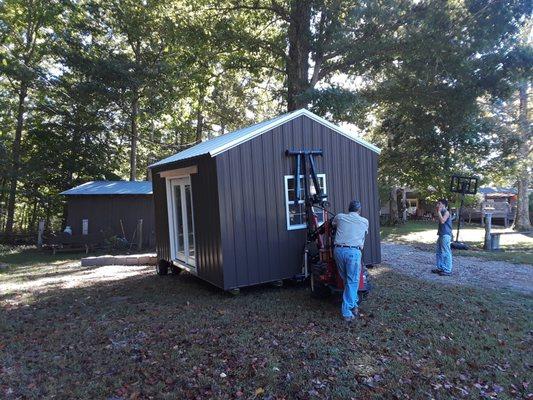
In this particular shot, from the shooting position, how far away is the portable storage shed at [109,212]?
18.0 meters

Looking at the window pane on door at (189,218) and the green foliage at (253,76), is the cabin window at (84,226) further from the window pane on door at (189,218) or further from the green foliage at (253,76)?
the window pane on door at (189,218)

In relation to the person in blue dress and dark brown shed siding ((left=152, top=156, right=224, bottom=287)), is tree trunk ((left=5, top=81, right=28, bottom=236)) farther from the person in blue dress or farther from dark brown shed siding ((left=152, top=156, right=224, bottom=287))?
the person in blue dress

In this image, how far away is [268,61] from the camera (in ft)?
55.4

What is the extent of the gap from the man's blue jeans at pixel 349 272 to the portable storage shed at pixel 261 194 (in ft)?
6.52

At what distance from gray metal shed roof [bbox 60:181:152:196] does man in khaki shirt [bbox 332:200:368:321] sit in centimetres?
1342

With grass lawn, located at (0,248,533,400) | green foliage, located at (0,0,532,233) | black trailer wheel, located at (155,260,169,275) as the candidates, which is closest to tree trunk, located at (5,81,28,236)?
green foliage, located at (0,0,532,233)

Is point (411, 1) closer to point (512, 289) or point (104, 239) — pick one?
point (512, 289)

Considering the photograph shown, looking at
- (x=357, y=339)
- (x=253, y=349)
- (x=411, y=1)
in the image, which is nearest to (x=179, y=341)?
(x=253, y=349)

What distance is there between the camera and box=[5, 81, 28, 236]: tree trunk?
833 inches

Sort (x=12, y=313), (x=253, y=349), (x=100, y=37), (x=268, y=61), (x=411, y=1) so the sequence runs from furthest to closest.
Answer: (x=100, y=37)
(x=268, y=61)
(x=411, y=1)
(x=12, y=313)
(x=253, y=349)

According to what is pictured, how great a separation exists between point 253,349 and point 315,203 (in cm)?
352

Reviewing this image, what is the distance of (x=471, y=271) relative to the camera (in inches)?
408

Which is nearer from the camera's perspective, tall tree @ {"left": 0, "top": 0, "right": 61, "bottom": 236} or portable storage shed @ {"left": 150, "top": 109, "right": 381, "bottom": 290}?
portable storage shed @ {"left": 150, "top": 109, "right": 381, "bottom": 290}

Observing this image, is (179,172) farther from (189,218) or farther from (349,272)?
(349,272)
